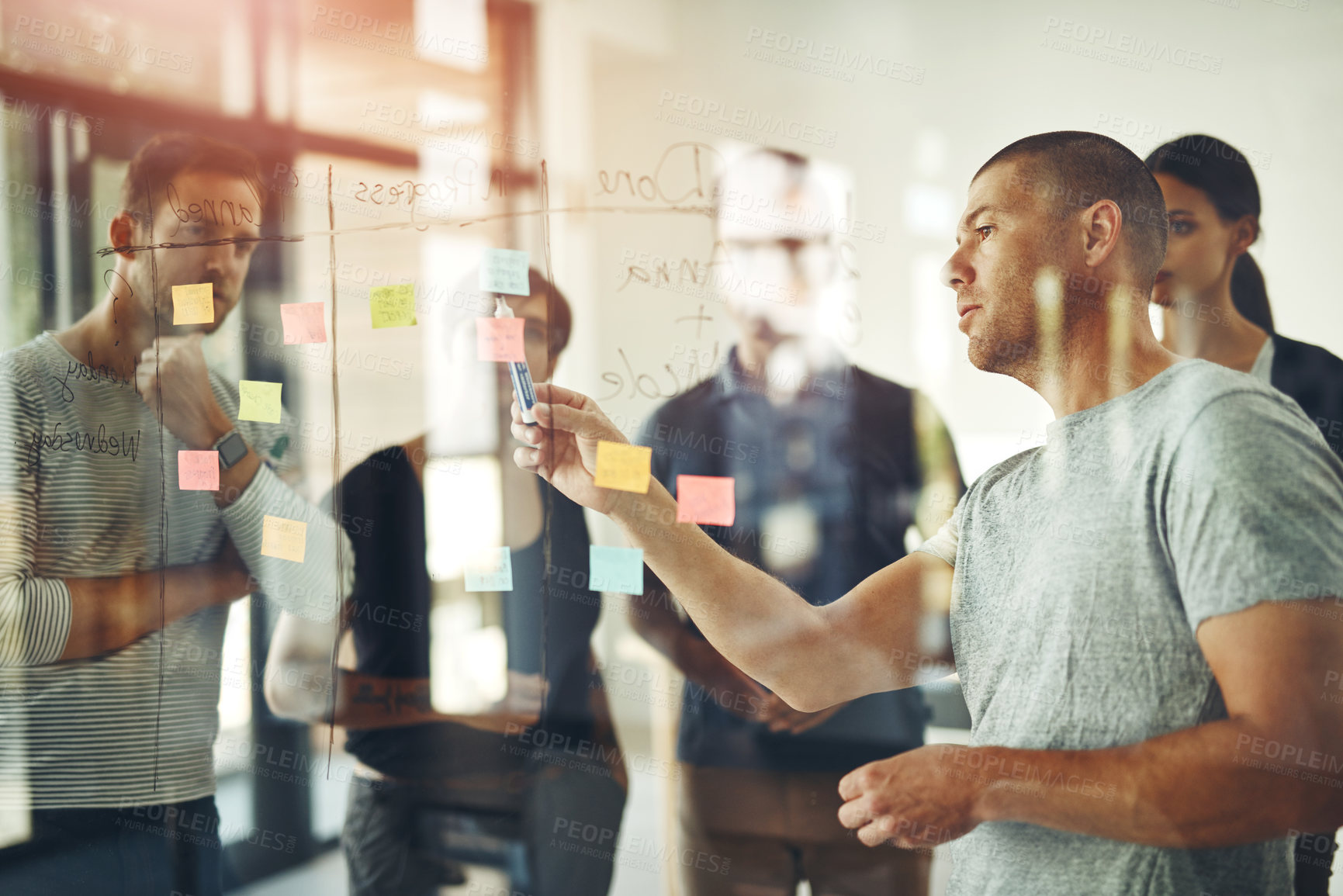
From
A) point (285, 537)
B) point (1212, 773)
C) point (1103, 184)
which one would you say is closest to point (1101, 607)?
point (1212, 773)

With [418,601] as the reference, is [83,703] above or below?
below

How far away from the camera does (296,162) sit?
164cm

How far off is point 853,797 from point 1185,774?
1.40 ft

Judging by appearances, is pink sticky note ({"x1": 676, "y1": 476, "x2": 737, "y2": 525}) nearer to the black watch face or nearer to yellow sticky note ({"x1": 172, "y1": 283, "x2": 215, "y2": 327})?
the black watch face

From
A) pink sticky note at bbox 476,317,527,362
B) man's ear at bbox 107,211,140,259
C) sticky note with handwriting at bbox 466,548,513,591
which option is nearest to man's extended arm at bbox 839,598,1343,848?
sticky note with handwriting at bbox 466,548,513,591

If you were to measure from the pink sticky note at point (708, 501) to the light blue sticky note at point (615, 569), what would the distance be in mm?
109

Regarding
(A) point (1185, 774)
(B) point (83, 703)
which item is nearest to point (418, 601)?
(B) point (83, 703)

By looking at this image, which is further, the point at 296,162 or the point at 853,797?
the point at 296,162

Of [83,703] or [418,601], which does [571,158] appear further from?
[83,703]

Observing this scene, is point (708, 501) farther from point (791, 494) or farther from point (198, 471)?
point (198, 471)

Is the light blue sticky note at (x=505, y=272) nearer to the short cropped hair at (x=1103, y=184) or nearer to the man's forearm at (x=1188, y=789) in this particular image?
the short cropped hair at (x=1103, y=184)

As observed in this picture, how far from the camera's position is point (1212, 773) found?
3.58ft

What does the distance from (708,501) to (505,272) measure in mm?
528

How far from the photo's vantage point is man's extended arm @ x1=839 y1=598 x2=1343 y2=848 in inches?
41.4
